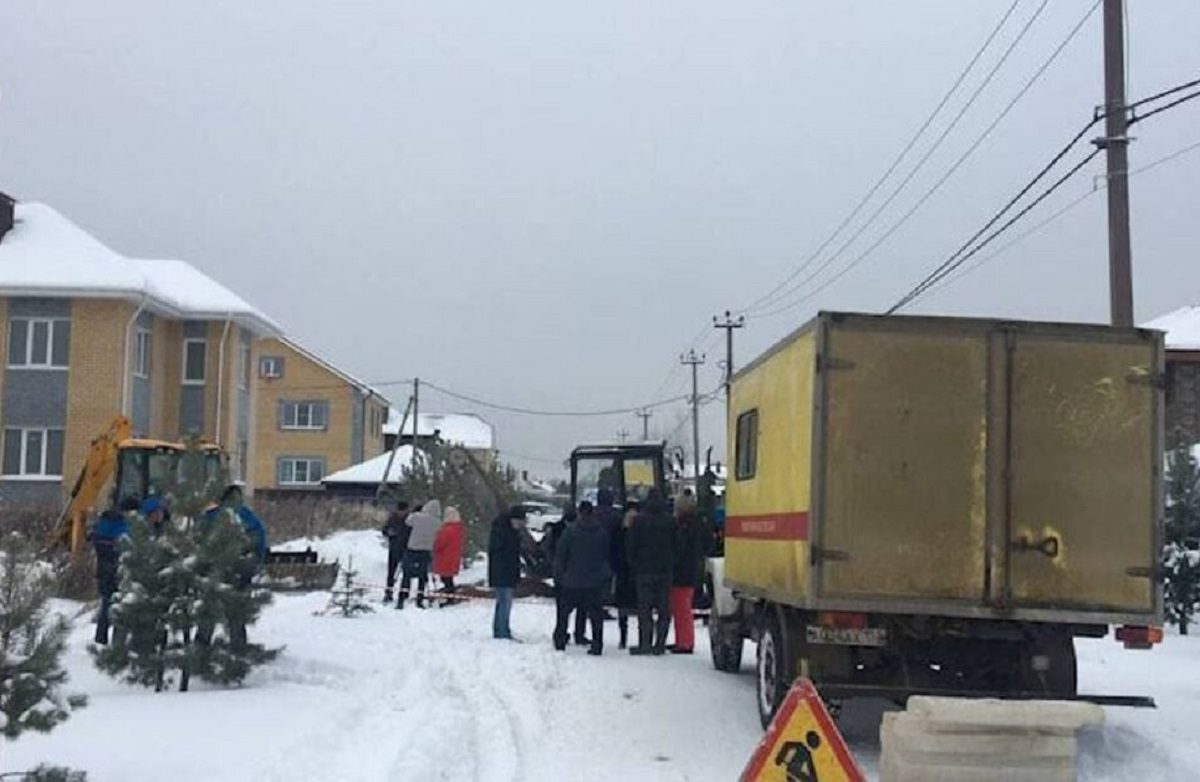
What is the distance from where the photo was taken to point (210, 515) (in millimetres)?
12281

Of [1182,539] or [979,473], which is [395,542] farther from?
[979,473]

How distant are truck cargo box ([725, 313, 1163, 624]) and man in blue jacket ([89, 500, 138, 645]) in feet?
25.4

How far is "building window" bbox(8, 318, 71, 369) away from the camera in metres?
39.0

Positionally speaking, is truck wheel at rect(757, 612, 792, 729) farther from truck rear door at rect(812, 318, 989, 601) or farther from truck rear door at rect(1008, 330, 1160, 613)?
truck rear door at rect(1008, 330, 1160, 613)

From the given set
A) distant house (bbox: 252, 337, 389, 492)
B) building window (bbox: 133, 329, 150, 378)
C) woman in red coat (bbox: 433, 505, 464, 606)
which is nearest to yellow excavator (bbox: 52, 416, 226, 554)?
woman in red coat (bbox: 433, 505, 464, 606)

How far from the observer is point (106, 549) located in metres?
15.7

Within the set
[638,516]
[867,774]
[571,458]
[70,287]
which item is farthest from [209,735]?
[70,287]

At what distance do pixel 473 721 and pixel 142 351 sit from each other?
3211 cm

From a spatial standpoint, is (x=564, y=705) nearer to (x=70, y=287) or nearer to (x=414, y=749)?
(x=414, y=749)

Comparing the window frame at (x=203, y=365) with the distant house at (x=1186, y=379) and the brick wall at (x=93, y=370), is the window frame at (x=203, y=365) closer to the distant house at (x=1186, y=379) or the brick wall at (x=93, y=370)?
the brick wall at (x=93, y=370)

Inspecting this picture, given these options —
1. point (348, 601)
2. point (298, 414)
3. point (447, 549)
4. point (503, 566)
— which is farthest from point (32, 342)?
point (298, 414)

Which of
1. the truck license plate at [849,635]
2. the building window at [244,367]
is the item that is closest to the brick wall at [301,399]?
the building window at [244,367]

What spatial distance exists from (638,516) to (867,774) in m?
6.39

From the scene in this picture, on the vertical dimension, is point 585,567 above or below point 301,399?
below
